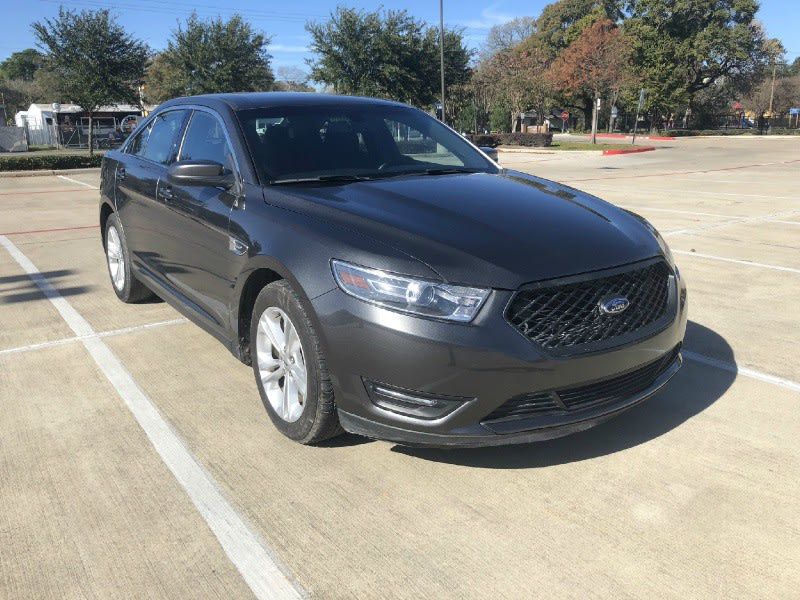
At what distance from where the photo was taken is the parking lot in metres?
2.35

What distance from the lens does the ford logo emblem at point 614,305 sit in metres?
2.76

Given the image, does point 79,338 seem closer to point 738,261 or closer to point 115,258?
point 115,258

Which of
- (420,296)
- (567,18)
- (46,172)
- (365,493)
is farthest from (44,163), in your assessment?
(567,18)

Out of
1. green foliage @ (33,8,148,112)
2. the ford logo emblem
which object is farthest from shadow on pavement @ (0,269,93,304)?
green foliage @ (33,8,148,112)

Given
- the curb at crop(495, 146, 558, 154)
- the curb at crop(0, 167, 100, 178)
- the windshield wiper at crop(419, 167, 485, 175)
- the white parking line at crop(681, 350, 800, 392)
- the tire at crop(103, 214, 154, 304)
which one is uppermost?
the curb at crop(495, 146, 558, 154)

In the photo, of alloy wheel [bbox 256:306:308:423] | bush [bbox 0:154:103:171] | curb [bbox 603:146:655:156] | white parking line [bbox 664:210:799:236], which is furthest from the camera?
curb [bbox 603:146:655:156]

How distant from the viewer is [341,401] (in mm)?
2855

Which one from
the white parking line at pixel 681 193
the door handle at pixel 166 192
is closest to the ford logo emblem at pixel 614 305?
the door handle at pixel 166 192

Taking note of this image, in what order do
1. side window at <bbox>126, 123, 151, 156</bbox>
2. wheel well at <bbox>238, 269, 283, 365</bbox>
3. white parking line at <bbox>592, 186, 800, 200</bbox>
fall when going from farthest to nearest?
white parking line at <bbox>592, 186, 800, 200</bbox>, side window at <bbox>126, 123, 151, 156</bbox>, wheel well at <bbox>238, 269, 283, 365</bbox>

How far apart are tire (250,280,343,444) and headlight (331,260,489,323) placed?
0.36 metres

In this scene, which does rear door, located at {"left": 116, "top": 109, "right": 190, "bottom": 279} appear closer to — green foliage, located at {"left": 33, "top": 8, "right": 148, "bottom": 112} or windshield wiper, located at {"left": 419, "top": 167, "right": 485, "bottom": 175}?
windshield wiper, located at {"left": 419, "top": 167, "right": 485, "bottom": 175}

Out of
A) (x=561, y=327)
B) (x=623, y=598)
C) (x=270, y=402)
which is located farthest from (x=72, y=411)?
(x=623, y=598)

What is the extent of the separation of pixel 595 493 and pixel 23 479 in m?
2.48

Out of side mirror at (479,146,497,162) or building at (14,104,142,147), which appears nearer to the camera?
side mirror at (479,146,497,162)
